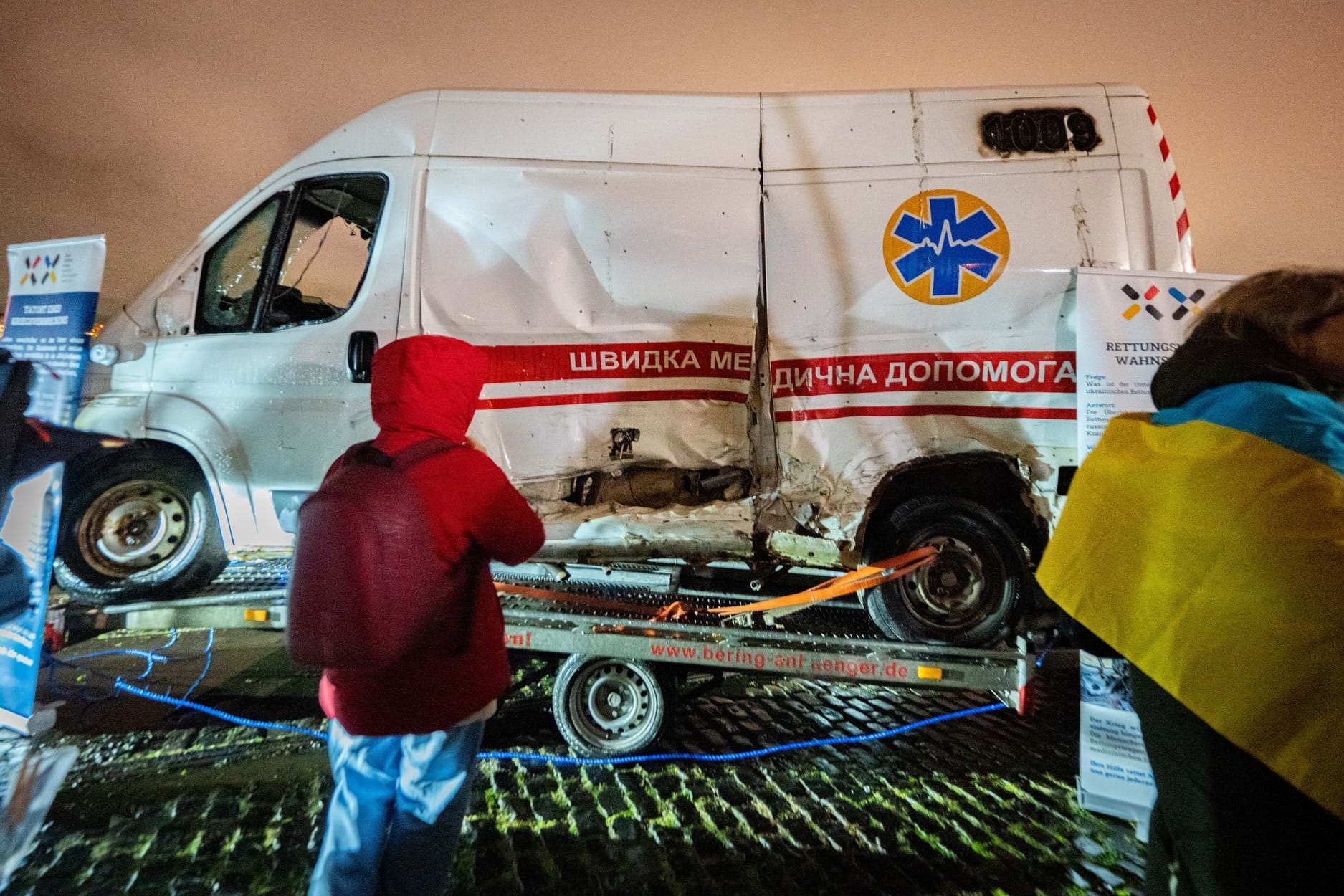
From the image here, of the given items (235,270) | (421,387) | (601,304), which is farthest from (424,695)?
(235,270)

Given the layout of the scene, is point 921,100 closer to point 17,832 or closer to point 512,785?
point 512,785

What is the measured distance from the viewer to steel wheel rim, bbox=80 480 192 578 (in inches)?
133

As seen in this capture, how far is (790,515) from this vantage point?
3.32m

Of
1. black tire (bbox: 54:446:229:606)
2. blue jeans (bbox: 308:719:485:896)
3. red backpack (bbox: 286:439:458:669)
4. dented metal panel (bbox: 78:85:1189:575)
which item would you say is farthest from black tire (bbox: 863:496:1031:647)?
black tire (bbox: 54:446:229:606)

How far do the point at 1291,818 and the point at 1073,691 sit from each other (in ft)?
14.1

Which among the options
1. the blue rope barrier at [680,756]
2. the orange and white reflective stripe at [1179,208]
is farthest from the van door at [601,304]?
the orange and white reflective stripe at [1179,208]

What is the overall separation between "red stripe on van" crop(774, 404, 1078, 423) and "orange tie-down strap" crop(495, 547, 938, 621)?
71cm

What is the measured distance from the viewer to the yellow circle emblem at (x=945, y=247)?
315cm

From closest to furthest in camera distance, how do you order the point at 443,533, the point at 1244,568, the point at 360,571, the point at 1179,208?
the point at 1244,568 < the point at 360,571 < the point at 443,533 < the point at 1179,208

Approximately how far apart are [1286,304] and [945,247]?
2.15 meters

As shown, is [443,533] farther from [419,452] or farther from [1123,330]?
[1123,330]

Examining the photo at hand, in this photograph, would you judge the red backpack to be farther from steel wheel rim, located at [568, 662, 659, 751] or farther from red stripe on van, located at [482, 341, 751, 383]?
steel wheel rim, located at [568, 662, 659, 751]

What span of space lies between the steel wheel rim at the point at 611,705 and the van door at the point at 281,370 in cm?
176

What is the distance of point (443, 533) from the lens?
4.92ft
